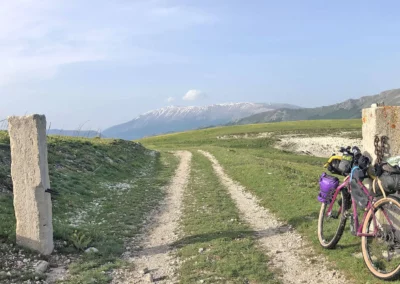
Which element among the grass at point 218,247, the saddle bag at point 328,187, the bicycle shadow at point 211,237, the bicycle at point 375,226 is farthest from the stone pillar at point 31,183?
the bicycle at point 375,226

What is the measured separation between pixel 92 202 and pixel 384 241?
1234cm

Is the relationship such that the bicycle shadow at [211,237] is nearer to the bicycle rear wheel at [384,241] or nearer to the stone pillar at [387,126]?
the bicycle rear wheel at [384,241]

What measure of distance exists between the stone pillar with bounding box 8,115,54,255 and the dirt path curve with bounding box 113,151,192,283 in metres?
2.58

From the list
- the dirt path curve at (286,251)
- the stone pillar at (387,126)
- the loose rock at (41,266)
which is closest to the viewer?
the dirt path curve at (286,251)

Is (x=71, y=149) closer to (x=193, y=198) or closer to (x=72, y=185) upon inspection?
(x=72, y=185)

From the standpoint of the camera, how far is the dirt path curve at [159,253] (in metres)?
7.91

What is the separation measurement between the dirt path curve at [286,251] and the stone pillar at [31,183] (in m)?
5.95

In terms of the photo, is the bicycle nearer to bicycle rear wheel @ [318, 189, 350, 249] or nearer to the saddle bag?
bicycle rear wheel @ [318, 189, 350, 249]

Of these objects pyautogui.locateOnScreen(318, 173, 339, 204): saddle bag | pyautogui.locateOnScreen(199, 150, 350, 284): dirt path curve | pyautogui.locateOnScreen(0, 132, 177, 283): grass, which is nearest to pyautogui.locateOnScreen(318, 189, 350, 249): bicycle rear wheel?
pyautogui.locateOnScreen(318, 173, 339, 204): saddle bag

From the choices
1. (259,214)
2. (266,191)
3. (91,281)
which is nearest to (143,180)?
(266,191)

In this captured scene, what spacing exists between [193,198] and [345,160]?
32.7 feet

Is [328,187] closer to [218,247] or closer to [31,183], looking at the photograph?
[218,247]

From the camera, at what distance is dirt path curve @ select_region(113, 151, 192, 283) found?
791 centimetres

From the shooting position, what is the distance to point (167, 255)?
366 inches
